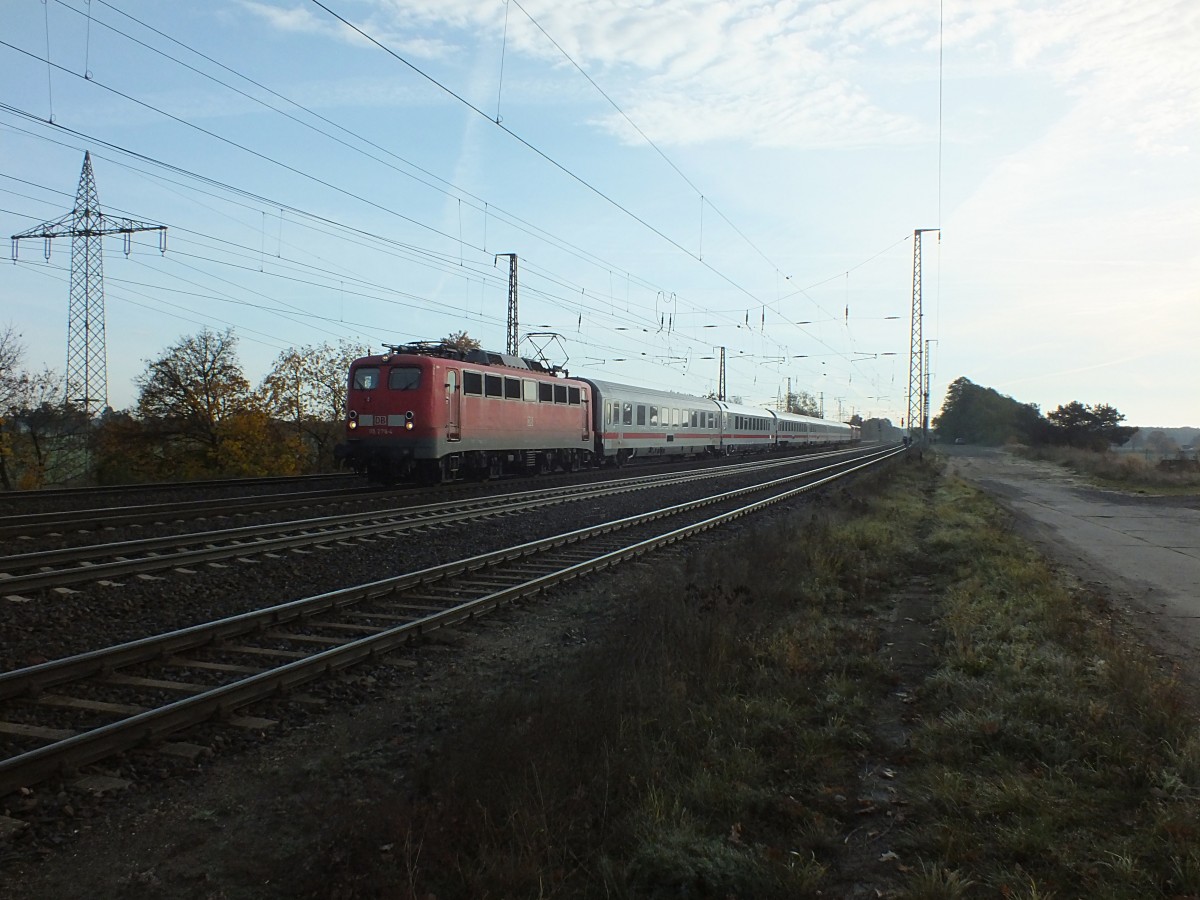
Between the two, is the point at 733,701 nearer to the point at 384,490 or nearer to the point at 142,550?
the point at 142,550

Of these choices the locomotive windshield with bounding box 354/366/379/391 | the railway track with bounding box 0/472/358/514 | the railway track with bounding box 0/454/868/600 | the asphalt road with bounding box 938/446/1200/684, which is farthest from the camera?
the locomotive windshield with bounding box 354/366/379/391

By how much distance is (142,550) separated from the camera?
34.2 ft

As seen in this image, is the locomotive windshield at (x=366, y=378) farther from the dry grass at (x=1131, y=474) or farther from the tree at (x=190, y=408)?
the dry grass at (x=1131, y=474)

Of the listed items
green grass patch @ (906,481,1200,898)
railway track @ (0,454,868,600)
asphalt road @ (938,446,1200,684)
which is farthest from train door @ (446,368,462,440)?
green grass patch @ (906,481,1200,898)

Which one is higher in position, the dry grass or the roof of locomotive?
the roof of locomotive

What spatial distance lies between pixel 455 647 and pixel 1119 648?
5417mm

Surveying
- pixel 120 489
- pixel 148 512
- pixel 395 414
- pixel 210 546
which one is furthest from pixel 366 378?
pixel 210 546

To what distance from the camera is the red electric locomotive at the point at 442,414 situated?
1942 centimetres

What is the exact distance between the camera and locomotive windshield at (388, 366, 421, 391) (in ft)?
63.7

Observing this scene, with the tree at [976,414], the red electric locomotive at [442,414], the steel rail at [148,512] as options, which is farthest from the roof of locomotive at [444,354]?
the tree at [976,414]

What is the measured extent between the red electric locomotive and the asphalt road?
41.6 ft

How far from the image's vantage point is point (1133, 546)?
15461 millimetres

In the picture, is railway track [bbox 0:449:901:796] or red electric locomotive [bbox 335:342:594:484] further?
red electric locomotive [bbox 335:342:594:484]

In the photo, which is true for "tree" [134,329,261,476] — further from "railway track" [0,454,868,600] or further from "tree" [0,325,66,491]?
"railway track" [0,454,868,600]
